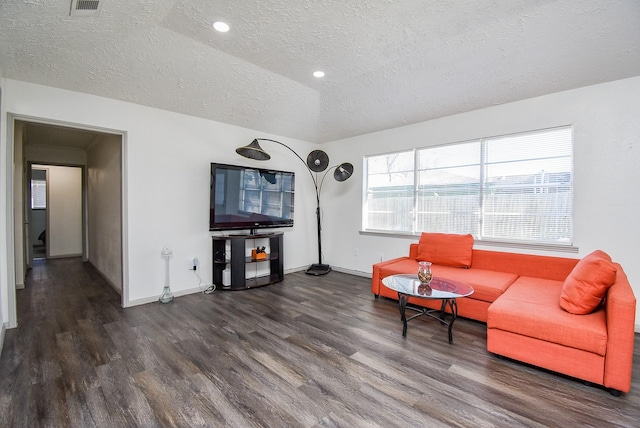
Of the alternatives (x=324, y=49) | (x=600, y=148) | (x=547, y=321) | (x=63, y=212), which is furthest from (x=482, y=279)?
(x=63, y=212)

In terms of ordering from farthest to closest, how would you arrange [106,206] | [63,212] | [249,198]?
[63,212], [106,206], [249,198]

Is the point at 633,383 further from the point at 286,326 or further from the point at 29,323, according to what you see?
the point at 29,323

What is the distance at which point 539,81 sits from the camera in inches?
122

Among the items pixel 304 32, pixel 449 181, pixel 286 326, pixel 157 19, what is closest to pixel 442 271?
pixel 449 181

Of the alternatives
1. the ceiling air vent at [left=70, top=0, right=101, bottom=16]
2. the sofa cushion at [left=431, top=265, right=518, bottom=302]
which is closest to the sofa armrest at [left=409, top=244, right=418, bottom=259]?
the sofa cushion at [left=431, top=265, right=518, bottom=302]

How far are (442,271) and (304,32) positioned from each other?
10.2 ft

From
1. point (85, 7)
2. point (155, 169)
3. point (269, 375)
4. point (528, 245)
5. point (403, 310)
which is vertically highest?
point (85, 7)

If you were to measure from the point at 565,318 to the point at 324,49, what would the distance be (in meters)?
3.17

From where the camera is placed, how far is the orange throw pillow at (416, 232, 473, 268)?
145 inches

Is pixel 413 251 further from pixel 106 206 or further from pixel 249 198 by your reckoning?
pixel 106 206

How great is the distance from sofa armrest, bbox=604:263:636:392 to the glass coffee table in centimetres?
93

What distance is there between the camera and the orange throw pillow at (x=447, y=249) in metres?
3.70

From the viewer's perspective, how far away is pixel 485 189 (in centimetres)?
383

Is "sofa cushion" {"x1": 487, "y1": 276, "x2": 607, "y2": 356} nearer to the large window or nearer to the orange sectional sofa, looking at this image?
the orange sectional sofa
